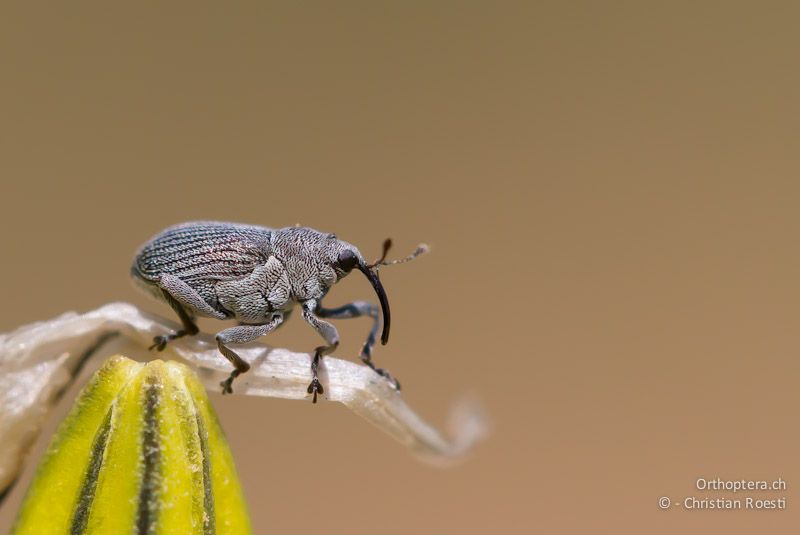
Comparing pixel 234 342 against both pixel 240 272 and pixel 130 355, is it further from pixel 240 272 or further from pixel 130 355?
pixel 240 272

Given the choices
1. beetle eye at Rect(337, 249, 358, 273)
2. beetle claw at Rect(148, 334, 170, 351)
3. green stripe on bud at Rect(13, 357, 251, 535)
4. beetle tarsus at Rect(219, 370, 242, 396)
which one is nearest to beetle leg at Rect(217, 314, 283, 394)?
beetle tarsus at Rect(219, 370, 242, 396)

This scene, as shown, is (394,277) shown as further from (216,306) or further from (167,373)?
(167,373)

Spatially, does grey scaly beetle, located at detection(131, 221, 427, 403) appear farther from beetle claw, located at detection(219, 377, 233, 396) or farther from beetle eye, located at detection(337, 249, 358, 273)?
beetle claw, located at detection(219, 377, 233, 396)

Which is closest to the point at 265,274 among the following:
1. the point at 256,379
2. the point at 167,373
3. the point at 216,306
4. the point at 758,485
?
the point at 216,306

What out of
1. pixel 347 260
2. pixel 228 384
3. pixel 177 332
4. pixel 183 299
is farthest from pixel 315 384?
pixel 347 260

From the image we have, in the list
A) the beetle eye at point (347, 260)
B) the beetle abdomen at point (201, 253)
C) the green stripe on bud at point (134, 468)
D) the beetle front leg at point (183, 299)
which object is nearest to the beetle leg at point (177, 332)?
the beetle front leg at point (183, 299)

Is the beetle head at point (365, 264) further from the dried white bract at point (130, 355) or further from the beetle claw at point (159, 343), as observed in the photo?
the beetle claw at point (159, 343)
